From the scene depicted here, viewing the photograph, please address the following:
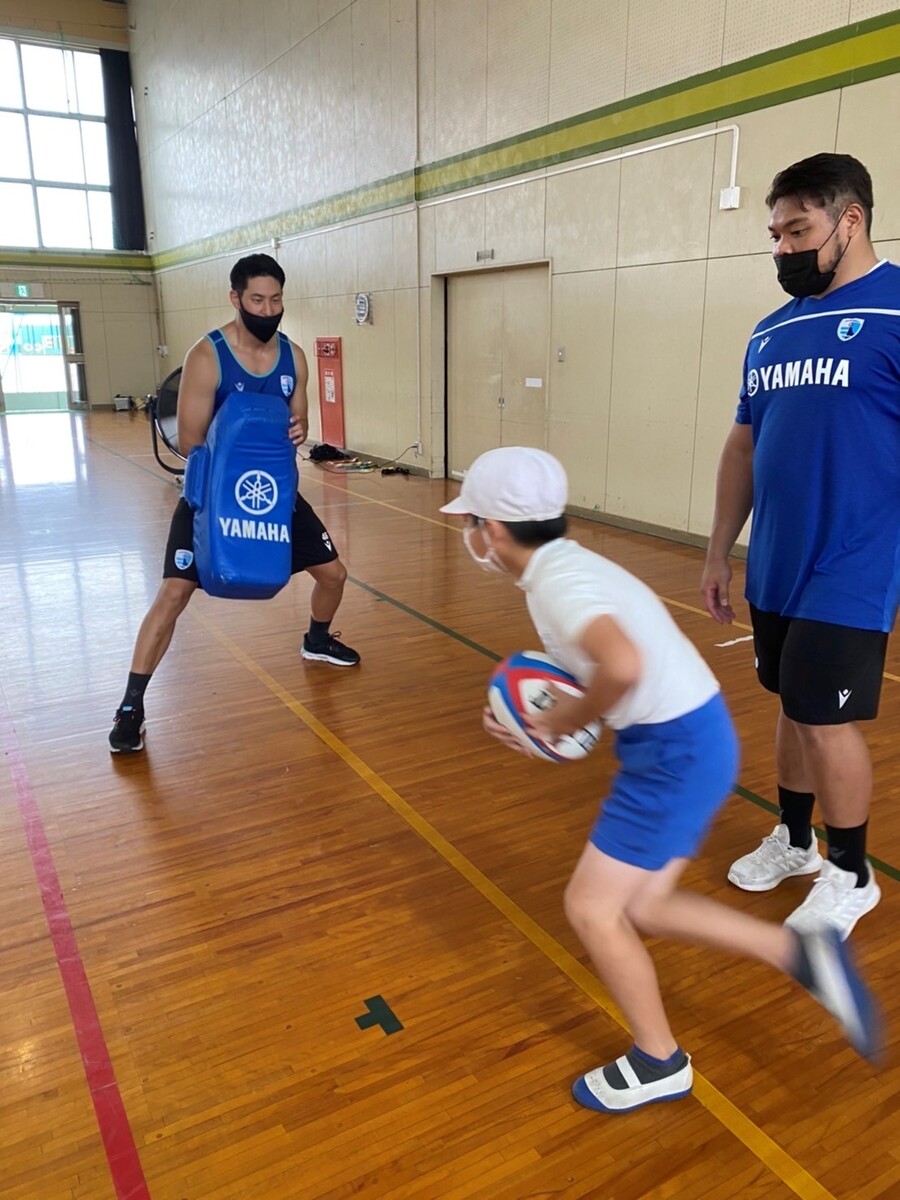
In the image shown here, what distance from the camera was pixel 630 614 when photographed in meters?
1.67

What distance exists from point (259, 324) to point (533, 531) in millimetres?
2283

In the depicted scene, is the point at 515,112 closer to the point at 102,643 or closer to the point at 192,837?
the point at 102,643

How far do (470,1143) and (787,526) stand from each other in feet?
5.39

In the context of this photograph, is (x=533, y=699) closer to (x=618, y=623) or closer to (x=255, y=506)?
(x=618, y=623)

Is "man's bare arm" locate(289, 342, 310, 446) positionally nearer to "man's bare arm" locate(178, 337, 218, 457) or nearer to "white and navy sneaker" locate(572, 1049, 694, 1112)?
"man's bare arm" locate(178, 337, 218, 457)

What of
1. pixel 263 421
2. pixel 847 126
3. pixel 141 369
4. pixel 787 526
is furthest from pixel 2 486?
pixel 141 369

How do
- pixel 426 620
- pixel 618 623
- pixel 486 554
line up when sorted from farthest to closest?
pixel 426 620 < pixel 486 554 < pixel 618 623

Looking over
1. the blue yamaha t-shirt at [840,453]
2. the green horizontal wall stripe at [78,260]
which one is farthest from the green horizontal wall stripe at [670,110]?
the green horizontal wall stripe at [78,260]

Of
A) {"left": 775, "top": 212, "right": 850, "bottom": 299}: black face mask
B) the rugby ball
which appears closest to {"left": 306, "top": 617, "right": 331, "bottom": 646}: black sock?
the rugby ball

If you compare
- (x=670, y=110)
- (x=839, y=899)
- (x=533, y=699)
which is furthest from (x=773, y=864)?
(x=670, y=110)

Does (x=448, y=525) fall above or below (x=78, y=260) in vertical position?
below

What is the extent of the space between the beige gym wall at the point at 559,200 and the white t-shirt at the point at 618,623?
5.51 m

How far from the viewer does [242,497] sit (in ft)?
11.5

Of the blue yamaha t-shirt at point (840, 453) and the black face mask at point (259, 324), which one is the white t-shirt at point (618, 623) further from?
the black face mask at point (259, 324)
